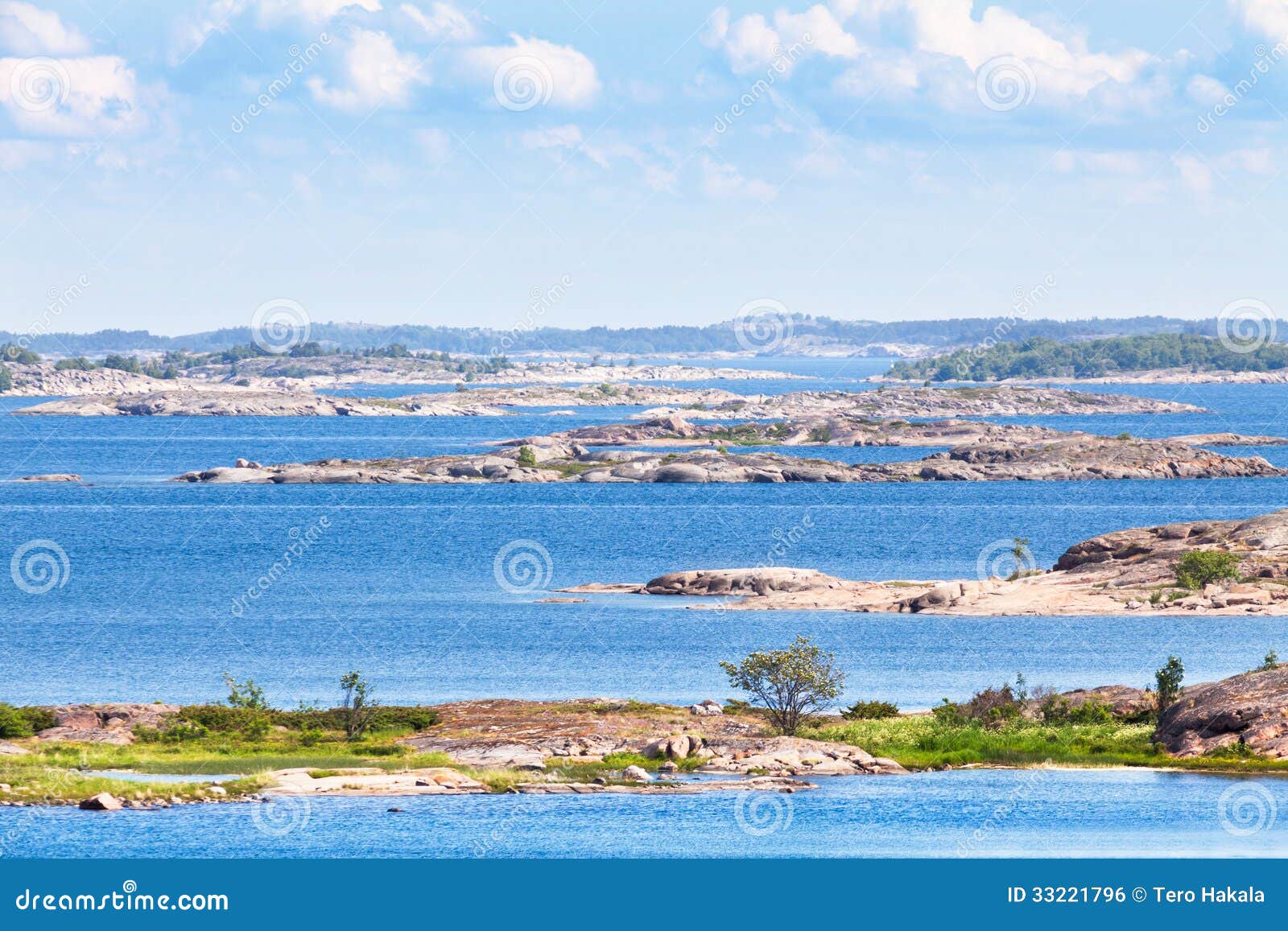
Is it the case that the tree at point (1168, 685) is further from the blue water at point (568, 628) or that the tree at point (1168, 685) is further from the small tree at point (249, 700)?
the small tree at point (249, 700)

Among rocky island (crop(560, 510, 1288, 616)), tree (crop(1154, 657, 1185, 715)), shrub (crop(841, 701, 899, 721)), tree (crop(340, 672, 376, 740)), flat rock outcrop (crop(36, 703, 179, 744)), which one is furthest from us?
rocky island (crop(560, 510, 1288, 616))

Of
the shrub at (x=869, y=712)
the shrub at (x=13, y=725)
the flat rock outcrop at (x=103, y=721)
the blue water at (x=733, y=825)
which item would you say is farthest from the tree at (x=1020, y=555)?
the shrub at (x=13, y=725)

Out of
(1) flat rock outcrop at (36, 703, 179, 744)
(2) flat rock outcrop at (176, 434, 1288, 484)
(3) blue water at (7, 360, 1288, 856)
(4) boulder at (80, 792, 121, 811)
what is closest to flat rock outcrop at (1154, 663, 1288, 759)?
(3) blue water at (7, 360, 1288, 856)

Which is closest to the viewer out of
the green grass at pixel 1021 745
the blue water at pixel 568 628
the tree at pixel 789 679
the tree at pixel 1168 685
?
the blue water at pixel 568 628

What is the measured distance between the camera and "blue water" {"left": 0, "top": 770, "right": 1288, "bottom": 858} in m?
33.8

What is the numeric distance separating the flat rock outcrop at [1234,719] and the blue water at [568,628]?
2.53 metres

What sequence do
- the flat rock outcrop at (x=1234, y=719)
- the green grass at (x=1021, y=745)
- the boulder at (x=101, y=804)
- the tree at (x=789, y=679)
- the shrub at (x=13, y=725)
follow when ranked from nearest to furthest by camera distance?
1. the boulder at (x=101, y=804)
2. the flat rock outcrop at (x=1234, y=719)
3. the green grass at (x=1021, y=745)
4. the shrub at (x=13, y=725)
5. the tree at (x=789, y=679)

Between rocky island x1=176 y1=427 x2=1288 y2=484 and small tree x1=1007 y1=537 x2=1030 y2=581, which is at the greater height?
rocky island x1=176 y1=427 x2=1288 y2=484

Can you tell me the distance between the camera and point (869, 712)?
50062 millimetres

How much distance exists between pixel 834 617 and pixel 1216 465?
112443 mm

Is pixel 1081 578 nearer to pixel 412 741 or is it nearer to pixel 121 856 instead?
pixel 412 741

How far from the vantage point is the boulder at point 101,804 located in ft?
121

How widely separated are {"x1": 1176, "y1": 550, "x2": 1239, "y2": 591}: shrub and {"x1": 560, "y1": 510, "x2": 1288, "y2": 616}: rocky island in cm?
5

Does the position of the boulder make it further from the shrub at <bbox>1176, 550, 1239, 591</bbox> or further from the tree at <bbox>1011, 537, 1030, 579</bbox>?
the tree at <bbox>1011, 537, 1030, 579</bbox>
